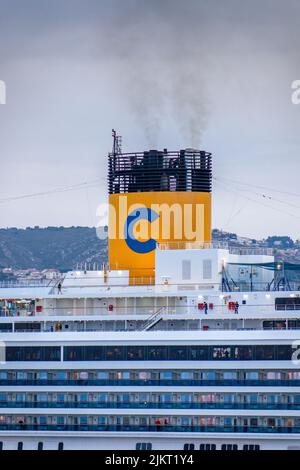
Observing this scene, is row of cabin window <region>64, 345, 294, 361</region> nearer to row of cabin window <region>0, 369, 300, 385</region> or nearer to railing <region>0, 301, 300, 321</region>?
row of cabin window <region>0, 369, 300, 385</region>

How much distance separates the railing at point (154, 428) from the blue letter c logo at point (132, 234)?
24.9ft

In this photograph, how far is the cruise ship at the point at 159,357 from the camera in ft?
90.6

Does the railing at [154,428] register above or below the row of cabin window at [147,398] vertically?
below

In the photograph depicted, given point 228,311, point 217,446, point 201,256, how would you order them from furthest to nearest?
point 201,256
point 228,311
point 217,446

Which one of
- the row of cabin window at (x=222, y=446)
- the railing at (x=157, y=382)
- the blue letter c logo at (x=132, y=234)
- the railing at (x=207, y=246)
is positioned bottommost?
the row of cabin window at (x=222, y=446)

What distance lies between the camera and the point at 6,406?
28859 millimetres

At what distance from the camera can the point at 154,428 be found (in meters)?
27.8

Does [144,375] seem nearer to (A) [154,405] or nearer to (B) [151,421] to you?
(A) [154,405]

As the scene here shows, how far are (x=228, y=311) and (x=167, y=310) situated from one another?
176 cm

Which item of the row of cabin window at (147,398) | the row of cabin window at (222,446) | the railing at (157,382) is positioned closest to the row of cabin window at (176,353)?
the railing at (157,382)

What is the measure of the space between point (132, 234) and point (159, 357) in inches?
260

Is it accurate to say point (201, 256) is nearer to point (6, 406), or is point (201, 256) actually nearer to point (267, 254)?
point (267, 254)

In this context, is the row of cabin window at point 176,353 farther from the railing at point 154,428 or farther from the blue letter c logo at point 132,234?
the blue letter c logo at point 132,234
